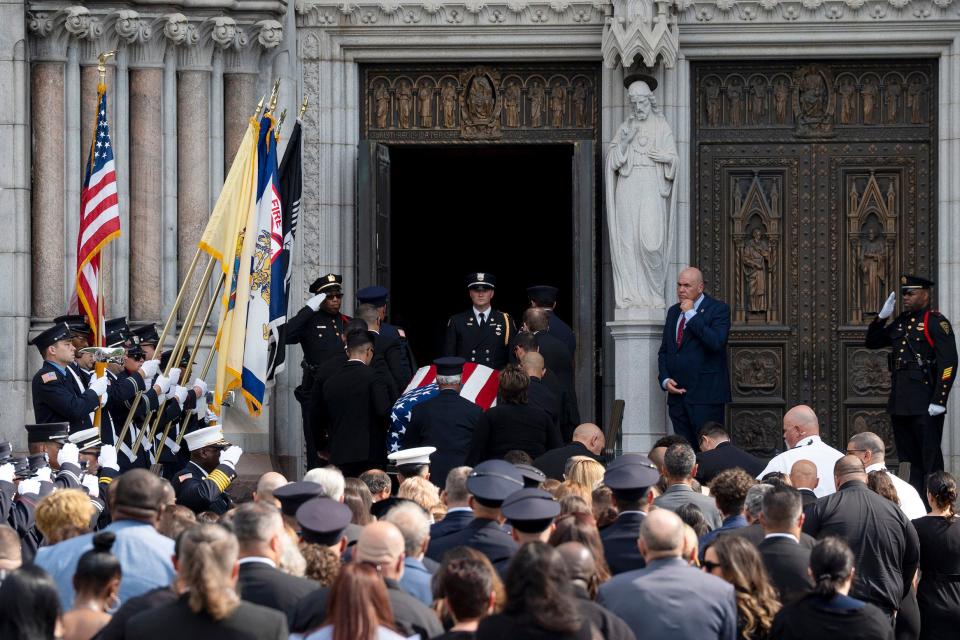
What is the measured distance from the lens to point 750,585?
7270mm

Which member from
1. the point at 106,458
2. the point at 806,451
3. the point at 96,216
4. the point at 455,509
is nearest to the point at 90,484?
the point at 106,458

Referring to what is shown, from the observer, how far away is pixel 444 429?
39.1ft

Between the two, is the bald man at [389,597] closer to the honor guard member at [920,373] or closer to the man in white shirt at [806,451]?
the man in white shirt at [806,451]

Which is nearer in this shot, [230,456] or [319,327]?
[230,456]

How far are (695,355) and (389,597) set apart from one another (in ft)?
29.0

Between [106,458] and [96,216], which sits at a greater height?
[96,216]

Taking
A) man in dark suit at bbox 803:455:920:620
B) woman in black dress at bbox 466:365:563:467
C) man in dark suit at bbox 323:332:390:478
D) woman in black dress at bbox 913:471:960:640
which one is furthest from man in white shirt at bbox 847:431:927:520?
man in dark suit at bbox 323:332:390:478

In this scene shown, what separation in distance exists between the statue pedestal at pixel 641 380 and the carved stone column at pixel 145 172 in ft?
13.3

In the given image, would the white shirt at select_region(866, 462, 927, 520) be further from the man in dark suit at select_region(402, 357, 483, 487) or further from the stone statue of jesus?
the stone statue of jesus

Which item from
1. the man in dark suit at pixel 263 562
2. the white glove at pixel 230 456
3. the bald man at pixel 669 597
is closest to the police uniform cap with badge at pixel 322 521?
the man in dark suit at pixel 263 562

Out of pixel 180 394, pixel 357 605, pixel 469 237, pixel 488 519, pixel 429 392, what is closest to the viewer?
pixel 357 605

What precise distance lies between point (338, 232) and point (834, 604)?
9.77 meters

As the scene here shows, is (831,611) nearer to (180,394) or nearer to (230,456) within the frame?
(230,456)

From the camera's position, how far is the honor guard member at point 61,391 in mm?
12234
